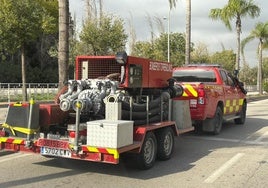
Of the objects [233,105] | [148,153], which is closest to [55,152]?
[148,153]

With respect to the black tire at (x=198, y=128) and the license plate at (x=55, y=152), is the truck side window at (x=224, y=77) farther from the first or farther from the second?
the license plate at (x=55, y=152)

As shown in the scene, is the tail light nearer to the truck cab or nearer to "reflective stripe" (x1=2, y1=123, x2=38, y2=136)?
the truck cab

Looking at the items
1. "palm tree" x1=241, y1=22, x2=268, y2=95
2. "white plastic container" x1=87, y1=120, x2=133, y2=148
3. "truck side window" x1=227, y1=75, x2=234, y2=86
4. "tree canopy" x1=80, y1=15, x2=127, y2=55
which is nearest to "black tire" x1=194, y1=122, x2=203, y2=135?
"truck side window" x1=227, y1=75, x2=234, y2=86

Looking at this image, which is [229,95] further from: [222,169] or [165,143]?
[222,169]

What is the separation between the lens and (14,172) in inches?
309

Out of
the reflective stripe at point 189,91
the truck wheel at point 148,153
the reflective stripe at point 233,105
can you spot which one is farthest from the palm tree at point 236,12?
the truck wheel at point 148,153

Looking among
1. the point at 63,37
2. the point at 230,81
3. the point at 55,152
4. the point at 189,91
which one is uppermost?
the point at 63,37

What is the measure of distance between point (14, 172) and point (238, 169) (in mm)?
4013

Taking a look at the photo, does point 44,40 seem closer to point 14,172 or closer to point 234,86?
point 234,86

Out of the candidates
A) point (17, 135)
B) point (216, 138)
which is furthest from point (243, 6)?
point (17, 135)

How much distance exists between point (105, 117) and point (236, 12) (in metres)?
28.9

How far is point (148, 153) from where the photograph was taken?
8203 millimetres

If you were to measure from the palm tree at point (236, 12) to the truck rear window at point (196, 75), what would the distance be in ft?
70.4

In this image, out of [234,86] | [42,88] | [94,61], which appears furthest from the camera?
[42,88]
